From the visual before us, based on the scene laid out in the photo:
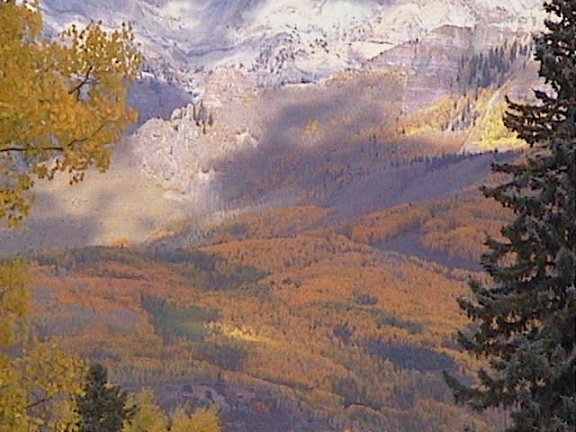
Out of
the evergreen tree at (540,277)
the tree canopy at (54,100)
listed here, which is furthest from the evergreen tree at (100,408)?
the tree canopy at (54,100)

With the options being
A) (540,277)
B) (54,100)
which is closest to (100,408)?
(540,277)

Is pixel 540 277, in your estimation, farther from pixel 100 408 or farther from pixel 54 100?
pixel 100 408

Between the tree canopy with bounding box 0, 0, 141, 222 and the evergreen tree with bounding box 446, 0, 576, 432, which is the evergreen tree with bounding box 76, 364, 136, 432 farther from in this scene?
the tree canopy with bounding box 0, 0, 141, 222

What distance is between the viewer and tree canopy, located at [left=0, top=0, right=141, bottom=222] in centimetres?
1098

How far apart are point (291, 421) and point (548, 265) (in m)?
179

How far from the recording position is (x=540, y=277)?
1341 cm

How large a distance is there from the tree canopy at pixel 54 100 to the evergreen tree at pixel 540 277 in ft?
16.4

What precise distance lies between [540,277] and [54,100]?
20.9 ft

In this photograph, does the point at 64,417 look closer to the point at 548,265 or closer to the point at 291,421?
the point at 548,265

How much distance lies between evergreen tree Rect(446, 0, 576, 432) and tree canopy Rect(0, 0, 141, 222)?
5.01 meters

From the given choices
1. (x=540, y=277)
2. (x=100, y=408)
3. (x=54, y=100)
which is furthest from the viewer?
(x=100, y=408)

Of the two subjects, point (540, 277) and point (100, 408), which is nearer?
point (540, 277)

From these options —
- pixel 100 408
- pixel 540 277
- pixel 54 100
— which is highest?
pixel 54 100

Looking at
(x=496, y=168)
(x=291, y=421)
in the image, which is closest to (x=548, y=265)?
(x=496, y=168)
